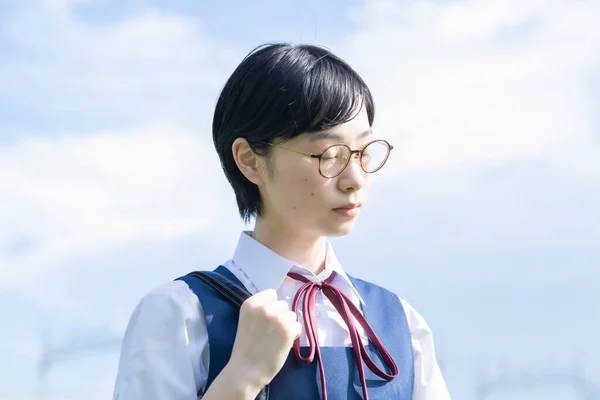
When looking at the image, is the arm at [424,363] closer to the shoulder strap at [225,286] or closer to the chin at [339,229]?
the chin at [339,229]

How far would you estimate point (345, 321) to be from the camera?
2.67 m

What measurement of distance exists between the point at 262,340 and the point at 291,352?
0.19 metres

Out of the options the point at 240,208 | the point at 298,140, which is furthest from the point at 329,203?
the point at 240,208

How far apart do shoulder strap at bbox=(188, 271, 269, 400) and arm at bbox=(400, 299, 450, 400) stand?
62 cm

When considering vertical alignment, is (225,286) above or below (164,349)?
above

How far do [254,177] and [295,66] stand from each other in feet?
1.11

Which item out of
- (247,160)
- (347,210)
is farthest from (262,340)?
(247,160)

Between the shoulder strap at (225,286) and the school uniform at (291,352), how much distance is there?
2 cm

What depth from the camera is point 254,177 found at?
8.82ft

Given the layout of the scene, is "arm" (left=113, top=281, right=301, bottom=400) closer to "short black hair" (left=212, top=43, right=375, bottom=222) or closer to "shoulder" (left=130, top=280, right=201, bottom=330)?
"shoulder" (left=130, top=280, right=201, bottom=330)

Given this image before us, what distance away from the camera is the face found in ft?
8.36

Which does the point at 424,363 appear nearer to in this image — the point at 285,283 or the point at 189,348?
the point at 285,283

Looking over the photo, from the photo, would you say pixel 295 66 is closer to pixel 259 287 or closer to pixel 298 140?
pixel 298 140

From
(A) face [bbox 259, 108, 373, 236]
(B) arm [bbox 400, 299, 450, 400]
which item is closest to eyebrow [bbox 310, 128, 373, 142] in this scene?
(A) face [bbox 259, 108, 373, 236]
